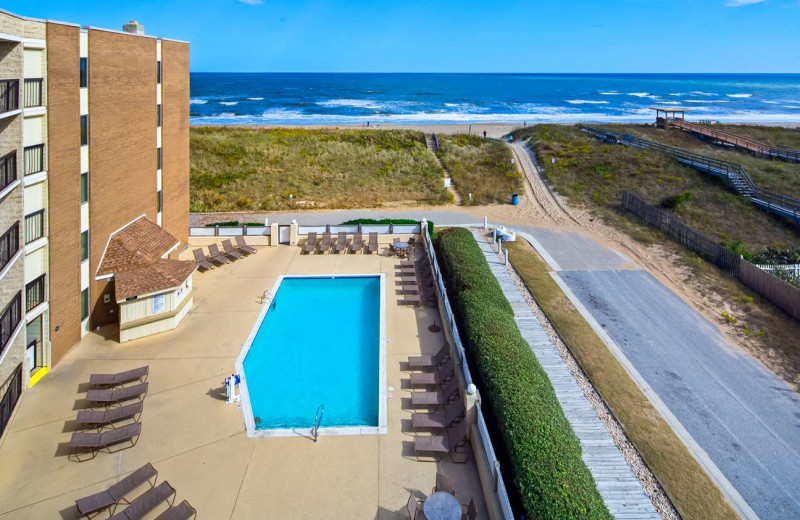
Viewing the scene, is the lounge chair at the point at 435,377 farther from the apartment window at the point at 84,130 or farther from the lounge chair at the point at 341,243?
the apartment window at the point at 84,130

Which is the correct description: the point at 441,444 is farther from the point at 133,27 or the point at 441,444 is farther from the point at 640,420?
the point at 133,27

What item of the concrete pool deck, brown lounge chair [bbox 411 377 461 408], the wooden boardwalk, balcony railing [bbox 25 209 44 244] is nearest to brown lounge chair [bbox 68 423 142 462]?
the concrete pool deck

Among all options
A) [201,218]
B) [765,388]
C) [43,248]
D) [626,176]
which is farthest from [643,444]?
[626,176]

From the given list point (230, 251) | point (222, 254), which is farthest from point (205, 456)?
point (230, 251)

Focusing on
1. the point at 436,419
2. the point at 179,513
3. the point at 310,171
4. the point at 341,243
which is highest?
the point at 310,171

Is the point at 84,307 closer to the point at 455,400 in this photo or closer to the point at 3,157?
the point at 3,157

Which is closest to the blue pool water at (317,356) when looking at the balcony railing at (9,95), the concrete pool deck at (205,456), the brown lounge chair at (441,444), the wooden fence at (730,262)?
the concrete pool deck at (205,456)
